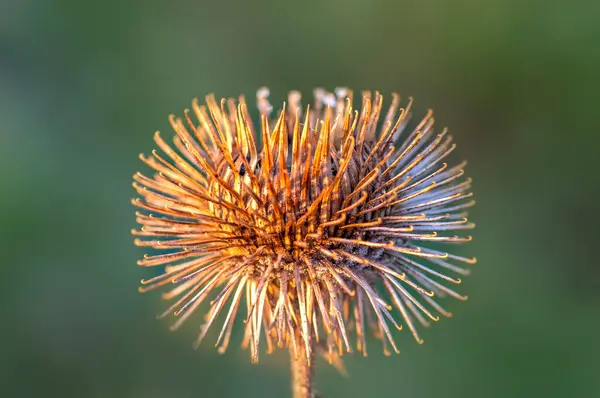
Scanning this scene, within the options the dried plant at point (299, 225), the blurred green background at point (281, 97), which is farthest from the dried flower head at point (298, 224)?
the blurred green background at point (281, 97)

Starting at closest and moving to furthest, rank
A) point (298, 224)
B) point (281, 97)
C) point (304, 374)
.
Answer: point (298, 224) < point (304, 374) < point (281, 97)

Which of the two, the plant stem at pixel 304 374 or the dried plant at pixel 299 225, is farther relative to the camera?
the plant stem at pixel 304 374

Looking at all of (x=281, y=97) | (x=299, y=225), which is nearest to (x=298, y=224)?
(x=299, y=225)

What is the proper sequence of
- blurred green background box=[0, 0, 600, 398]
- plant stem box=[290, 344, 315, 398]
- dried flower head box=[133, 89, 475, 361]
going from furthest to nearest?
blurred green background box=[0, 0, 600, 398], plant stem box=[290, 344, 315, 398], dried flower head box=[133, 89, 475, 361]

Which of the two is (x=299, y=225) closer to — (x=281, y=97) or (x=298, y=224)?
(x=298, y=224)

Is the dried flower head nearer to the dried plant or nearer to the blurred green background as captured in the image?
the dried plant

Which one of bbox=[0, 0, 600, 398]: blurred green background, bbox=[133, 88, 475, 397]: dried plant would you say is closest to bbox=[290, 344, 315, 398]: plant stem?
bbox=[133, 88, 475, 397]: dried plant

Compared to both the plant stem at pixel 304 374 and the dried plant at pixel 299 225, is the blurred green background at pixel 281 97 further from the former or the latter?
the dried plant at pixel 299 225

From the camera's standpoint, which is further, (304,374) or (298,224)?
(304,374)
